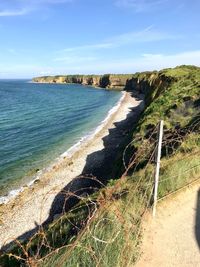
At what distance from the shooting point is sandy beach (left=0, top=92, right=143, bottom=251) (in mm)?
22441

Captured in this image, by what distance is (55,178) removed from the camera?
3142 centimetres

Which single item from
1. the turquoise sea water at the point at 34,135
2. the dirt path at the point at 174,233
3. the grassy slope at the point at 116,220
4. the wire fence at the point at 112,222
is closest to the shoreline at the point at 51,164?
the turquoise sea water at the point at 34,135

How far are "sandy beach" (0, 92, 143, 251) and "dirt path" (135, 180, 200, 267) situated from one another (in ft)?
12.3

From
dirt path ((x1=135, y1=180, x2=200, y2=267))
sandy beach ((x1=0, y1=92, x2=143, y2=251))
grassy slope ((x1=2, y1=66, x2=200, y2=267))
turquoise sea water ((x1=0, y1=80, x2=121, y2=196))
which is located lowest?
turquoise sea water ((x1=0, y1=80, x2=121, y2=196))

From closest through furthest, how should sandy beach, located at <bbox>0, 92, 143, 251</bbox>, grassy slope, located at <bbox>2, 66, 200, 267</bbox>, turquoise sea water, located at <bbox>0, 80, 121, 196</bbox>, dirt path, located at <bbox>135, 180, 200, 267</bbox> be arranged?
1. grassy slope, located at <bbox>2, 66, 200, 267</bbox>
2. dirt path, located at <bbox>135, 180, 200, 267</bbox>
3. sandy beach, located at <bbox>0, 92, 143, 251</bbox>
4. turquoise sea water, located at <bbox>0, 80, 121, 196</bbox>

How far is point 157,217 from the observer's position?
9953 mm

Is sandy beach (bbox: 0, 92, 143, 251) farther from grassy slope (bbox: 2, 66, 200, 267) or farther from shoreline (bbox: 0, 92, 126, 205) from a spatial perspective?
grassy slope (bbox: 2, 66, 200, 267)

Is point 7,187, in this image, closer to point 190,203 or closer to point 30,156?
point 30,156

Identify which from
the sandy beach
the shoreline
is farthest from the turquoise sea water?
the sandy beach

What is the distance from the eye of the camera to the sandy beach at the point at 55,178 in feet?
73.6

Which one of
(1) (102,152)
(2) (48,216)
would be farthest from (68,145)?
(2) (48,216)

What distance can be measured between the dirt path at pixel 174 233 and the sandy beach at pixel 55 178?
3763 millimetres

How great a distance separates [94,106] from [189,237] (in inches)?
3077

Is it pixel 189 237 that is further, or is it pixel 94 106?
pixel 94 106
